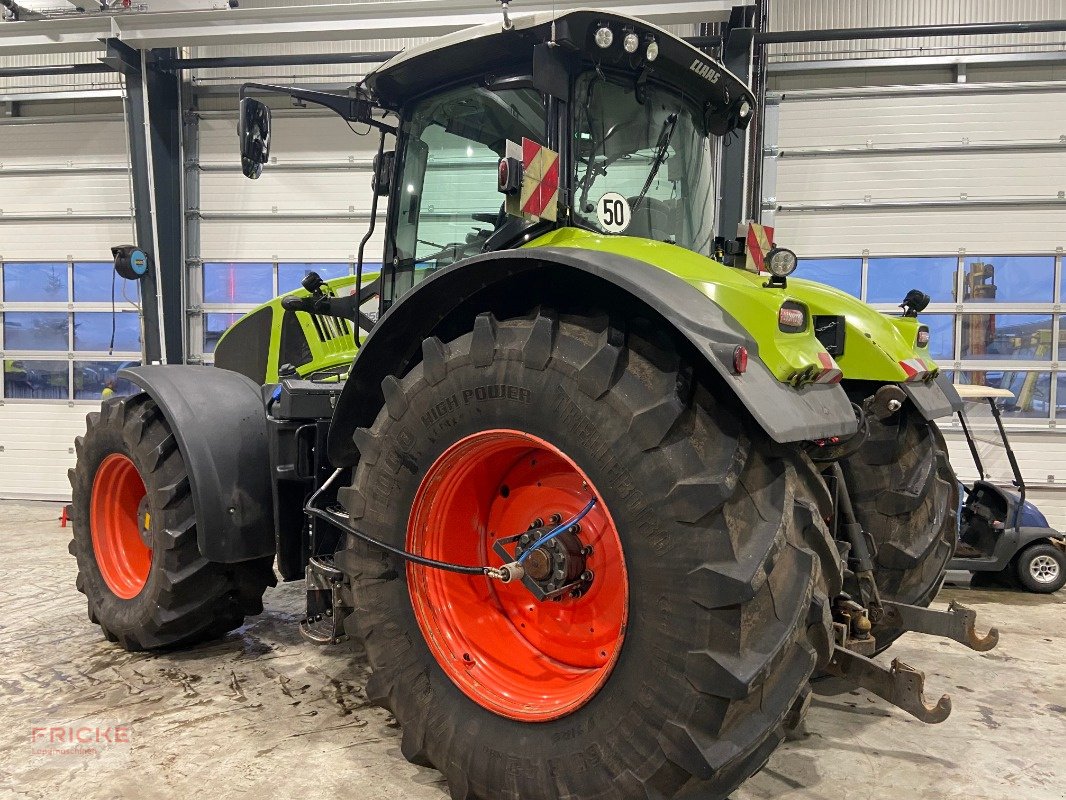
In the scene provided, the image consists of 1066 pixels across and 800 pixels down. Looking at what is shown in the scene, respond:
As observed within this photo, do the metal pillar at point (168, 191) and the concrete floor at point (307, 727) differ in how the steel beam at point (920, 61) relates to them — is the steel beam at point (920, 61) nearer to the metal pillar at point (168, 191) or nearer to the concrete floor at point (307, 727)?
the concrete floor at point (307, 727)

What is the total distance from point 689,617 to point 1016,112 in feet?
23.7

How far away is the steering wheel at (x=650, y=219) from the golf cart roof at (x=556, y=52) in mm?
425

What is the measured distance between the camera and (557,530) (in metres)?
2.12

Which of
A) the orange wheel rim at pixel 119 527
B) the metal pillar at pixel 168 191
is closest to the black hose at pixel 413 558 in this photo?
the orange wheel rim at pixel 119 527

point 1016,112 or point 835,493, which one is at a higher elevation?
point 1016,112

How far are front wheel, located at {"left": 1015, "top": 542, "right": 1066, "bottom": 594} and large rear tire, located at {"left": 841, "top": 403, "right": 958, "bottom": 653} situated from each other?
287 centimetres

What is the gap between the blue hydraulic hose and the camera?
209cm

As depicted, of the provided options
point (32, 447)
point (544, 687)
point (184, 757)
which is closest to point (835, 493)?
point (544, 687)

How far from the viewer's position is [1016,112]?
6984mm

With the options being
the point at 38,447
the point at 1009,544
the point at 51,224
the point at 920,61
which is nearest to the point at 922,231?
the point at 920,61

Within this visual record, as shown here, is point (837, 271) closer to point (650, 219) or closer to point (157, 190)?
point (650, 219)

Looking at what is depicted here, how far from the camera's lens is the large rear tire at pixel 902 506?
9.29ft

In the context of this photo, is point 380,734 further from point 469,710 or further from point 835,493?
point 835,493

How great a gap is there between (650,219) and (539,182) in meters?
0.63
